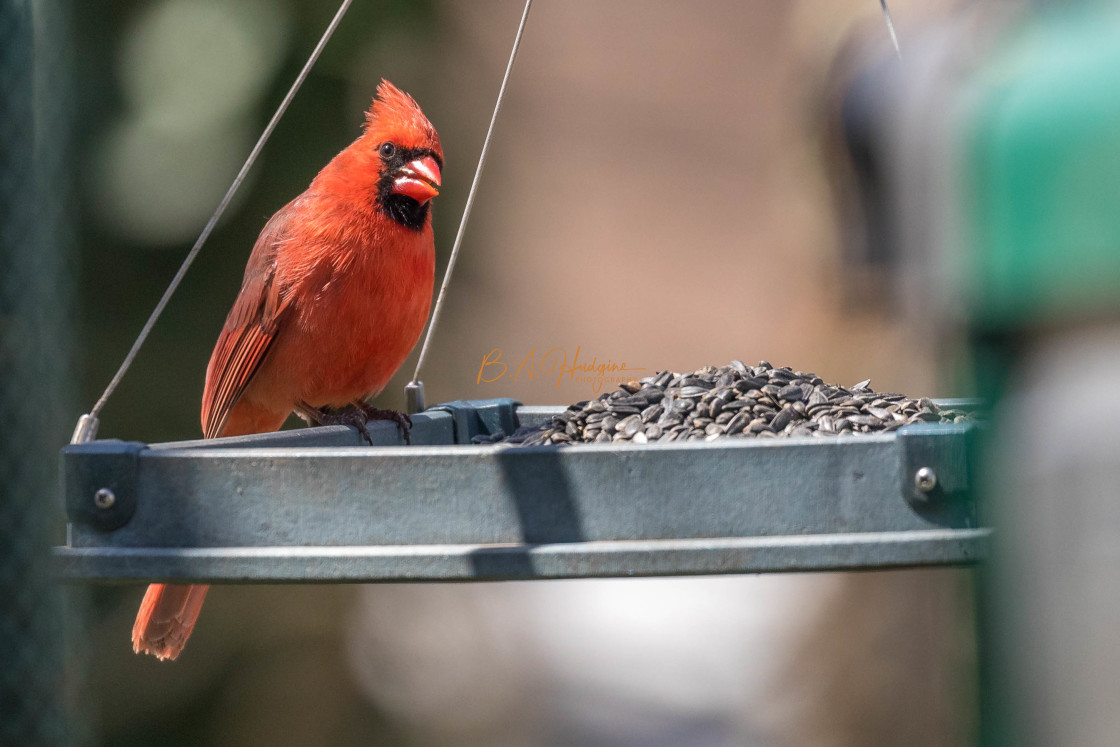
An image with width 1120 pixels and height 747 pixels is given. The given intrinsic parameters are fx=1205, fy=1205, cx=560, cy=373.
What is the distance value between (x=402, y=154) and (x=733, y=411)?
106cm

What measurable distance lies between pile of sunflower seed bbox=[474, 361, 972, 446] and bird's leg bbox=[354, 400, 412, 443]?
13.3 inches

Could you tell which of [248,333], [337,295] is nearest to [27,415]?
[248,333]

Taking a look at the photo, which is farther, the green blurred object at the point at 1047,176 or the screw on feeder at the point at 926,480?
the screw on feeder at the point at 926,480

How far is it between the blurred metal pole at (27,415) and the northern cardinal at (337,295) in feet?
0.73

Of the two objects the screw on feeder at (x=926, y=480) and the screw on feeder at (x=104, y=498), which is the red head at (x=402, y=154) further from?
the screw on feeder at (x=926, y=480)

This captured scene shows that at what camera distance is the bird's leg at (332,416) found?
254cm

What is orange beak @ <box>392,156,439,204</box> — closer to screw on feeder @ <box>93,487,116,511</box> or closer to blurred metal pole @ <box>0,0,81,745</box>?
blurred metal pole @ <box>0,0,81,745</box>

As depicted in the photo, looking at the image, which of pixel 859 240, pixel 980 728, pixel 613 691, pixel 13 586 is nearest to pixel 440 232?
pixel 859 240

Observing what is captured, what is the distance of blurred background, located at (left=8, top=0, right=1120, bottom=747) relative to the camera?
368 cm

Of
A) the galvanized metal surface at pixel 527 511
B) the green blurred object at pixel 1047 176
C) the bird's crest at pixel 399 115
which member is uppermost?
the bird's crest at pixel 399 115
